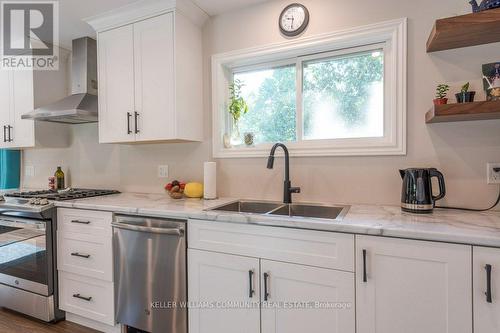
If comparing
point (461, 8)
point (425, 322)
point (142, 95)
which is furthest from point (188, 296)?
point (461, 8)

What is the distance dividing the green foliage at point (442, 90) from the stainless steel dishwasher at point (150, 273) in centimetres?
163

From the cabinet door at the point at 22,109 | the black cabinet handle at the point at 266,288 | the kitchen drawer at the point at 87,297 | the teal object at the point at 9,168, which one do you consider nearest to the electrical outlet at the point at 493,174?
the black cabinet handle at the point at 266,288

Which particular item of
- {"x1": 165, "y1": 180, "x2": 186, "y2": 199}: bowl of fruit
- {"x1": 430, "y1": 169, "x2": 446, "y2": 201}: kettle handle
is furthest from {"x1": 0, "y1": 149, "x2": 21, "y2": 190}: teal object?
{"x1": 430, "y1": 169, "x2": 446, "y2": 201}: kettle handle

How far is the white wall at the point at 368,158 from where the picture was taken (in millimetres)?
1534

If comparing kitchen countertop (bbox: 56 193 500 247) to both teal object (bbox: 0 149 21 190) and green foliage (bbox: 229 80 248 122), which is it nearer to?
green foliage (bbox: 229 80 248 122)

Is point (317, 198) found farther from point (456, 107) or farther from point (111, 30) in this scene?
point (111, 30)

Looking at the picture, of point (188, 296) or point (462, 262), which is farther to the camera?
point (188, 296)

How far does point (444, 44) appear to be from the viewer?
4.91 feet

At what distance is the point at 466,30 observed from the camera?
1333 mm

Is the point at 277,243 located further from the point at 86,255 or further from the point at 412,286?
the point at 86,255

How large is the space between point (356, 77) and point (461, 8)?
2.10 feet

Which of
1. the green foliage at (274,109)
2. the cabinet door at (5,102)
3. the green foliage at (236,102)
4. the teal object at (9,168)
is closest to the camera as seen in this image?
the green foliage at (274,109)

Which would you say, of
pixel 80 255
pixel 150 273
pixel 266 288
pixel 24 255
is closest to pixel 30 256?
pixel 24 255

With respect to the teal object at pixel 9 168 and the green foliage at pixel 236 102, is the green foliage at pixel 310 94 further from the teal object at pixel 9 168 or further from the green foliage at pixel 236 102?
the teal object at pixel 9 168
